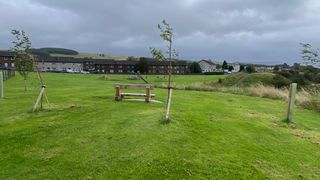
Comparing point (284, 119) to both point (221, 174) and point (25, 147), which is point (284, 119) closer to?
point (221, 174)

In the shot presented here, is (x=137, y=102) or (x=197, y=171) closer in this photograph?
(x=197, y=171)

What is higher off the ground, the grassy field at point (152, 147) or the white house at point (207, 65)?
the grassy field at point (152, 147)

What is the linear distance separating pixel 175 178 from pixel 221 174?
102 cm

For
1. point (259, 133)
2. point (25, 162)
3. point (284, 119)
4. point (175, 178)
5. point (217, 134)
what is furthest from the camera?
point (284, 119)

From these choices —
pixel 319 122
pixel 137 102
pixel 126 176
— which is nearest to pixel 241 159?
pixel 126 176

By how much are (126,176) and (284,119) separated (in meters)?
9.48

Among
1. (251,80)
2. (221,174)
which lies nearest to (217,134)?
(221,174)

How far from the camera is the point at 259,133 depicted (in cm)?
1155

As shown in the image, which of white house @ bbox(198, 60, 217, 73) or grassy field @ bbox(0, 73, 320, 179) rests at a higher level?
grassy field @ bbox(0, 73, 320, 179)

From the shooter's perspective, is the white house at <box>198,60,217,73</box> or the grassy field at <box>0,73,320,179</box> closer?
the grassy field at <box>0,73,320,179</box>

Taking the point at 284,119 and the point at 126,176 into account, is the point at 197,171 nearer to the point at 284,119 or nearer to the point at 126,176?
the point at 126,176

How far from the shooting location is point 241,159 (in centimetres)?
863

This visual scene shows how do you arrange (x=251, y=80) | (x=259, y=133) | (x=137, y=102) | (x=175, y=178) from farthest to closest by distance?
1. (x=251, y=80)
2. (x=137, y=102)
3. (x=259, y=133)
4. (x=175, y=178)

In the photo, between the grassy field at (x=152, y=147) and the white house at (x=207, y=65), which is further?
the white house at (x=207, y=65)
